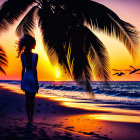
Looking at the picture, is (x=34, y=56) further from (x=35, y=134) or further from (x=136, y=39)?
(x=136, y=39)

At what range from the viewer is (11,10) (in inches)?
294

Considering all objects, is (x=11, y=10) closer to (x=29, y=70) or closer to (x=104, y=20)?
(x=104, y=20)

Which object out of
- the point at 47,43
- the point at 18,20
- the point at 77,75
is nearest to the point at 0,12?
the point at 18,20

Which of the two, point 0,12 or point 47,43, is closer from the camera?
point 47,43

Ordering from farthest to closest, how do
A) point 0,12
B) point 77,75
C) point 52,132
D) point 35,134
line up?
point 0,12
point 77,75
point 52,132
point 35,134

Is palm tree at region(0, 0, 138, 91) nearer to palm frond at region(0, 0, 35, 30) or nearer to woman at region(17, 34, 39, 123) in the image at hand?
palm frond at region(0, 0, 35, 30)

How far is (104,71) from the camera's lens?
250 inches

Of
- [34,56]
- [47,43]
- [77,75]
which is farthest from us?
[47,43]

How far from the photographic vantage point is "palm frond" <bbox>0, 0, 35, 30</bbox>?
7.46 meters

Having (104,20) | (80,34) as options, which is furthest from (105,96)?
(80,34)

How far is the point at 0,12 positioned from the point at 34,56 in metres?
4.38

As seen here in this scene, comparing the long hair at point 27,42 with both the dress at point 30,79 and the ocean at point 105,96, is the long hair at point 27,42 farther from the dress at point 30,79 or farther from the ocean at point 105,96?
the ocean at point 105,96

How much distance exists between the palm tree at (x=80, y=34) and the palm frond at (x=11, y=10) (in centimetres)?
92

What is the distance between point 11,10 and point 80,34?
2.66 metres
